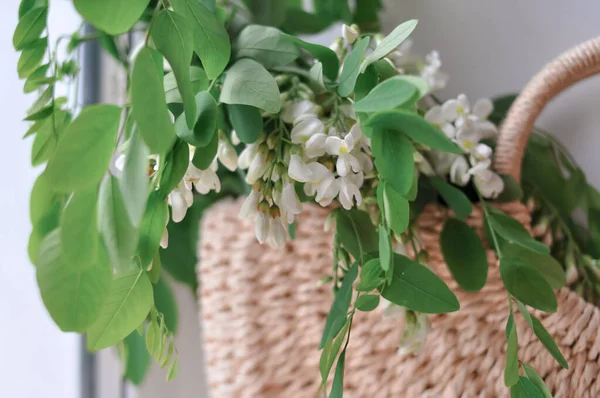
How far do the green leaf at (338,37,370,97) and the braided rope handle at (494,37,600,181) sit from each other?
22cm

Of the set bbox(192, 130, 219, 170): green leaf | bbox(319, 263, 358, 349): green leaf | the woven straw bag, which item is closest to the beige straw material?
the woven straw bag

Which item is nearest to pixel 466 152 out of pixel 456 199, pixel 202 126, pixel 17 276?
pixel 456 199

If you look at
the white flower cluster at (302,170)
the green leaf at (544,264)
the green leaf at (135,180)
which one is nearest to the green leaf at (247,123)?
the white flower cluster at (302,170)

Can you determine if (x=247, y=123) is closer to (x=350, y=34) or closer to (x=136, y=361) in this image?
(x=350, y=34)

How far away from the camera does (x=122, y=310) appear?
0.31 m

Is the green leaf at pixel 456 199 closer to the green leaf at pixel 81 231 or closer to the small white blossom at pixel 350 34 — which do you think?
the small white blossom at pixel 350 34

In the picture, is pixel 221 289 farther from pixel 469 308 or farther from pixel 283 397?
pixel 469 308

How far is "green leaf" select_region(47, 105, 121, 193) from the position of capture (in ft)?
0.83

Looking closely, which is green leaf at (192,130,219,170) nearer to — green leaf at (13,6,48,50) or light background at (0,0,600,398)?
green leaf at (13,6,48,50)

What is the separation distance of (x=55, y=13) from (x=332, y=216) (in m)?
0.63

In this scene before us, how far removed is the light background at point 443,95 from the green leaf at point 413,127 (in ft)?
1.44

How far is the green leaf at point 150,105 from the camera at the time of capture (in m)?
0.26

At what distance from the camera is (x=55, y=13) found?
825 mm

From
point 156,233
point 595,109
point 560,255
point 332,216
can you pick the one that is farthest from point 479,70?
point 156,233
